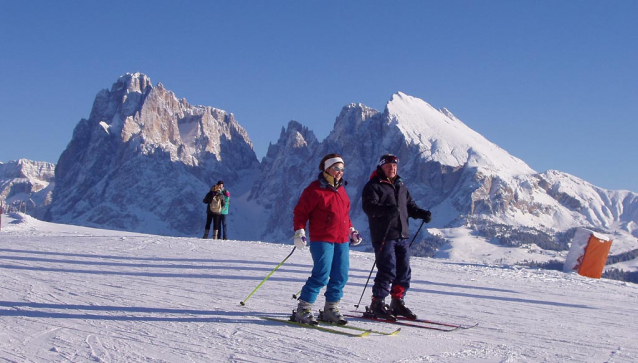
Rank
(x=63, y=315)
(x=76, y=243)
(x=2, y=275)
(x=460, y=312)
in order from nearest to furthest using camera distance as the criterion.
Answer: (x=63, y=315)
(x=460, y=312)
(x=2, y=275)
(x=76, y=243)

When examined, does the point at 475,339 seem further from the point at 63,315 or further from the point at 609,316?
the point at 63,315

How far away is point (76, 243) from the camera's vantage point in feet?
43.9

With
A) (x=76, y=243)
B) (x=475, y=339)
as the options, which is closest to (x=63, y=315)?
(x=475, y=339)

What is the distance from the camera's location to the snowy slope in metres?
4.58

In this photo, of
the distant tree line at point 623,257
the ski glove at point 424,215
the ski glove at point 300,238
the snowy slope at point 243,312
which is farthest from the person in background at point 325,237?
the distant tree line at point 623,257

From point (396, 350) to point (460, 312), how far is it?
2.65 metres

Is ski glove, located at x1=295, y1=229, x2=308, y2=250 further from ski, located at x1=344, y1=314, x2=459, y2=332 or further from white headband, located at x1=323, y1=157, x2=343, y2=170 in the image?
ski, located at x1=344, y1=314, x2=459, y2=332

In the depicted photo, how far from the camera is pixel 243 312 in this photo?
624cm

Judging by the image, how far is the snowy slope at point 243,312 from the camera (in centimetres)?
458

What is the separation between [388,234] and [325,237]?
89cm

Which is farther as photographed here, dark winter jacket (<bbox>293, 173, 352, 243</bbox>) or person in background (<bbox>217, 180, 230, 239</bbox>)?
person in background (<bbox>217, 180, 230, 239</bbox>)

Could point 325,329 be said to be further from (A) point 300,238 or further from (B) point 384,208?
(B) point 384,208

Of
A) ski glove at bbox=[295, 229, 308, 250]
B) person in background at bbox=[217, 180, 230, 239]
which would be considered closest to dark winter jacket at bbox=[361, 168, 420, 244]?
ski glove at bbox=[295, 229, 308, 250]

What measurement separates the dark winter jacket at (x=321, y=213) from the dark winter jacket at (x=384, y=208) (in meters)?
0.43
